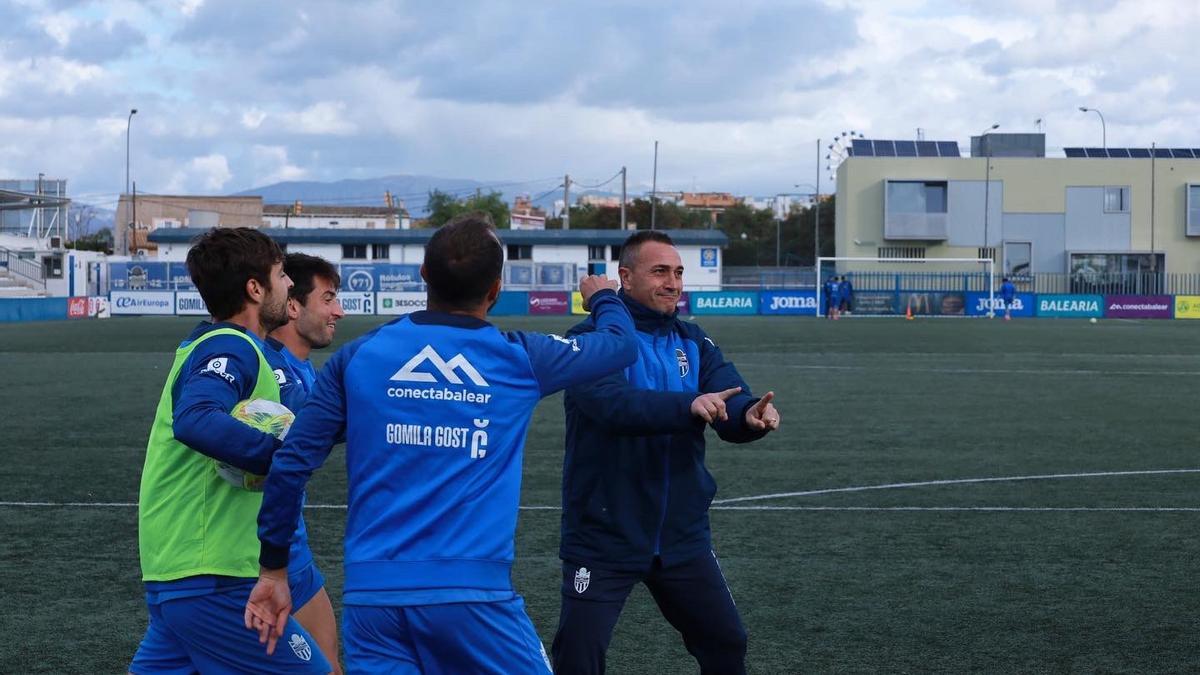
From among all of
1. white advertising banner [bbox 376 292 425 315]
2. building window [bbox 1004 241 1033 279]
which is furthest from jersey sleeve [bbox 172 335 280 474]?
building window [bbox 1004 241 1033 279]

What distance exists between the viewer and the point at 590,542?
4.75 m

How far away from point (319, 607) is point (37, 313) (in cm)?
4838

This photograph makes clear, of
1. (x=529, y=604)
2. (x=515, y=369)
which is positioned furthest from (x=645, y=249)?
(x=529, y=604)

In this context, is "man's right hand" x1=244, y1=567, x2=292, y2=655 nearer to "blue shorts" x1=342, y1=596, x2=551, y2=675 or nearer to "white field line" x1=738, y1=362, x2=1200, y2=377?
"blue shorts" x1=342, y1=596, x2=551, y2=675

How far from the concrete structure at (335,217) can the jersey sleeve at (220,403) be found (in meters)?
113

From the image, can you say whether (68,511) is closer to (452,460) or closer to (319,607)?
(319,607)

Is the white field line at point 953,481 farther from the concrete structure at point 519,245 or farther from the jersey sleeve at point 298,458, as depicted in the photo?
the concrete structure at point 519,245

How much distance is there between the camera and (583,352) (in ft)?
12.4

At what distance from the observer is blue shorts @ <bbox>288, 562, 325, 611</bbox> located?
14.6 feet

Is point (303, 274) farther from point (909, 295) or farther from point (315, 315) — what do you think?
point (909, 295)

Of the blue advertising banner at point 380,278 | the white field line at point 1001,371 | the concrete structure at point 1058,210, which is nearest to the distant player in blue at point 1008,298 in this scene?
the concrete structure at point 1058,210

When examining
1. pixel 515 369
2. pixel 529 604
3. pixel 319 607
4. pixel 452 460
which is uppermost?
pixel 515 369

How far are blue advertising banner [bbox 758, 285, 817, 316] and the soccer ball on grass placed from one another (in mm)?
54417

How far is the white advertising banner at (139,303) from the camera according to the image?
5638 cm
